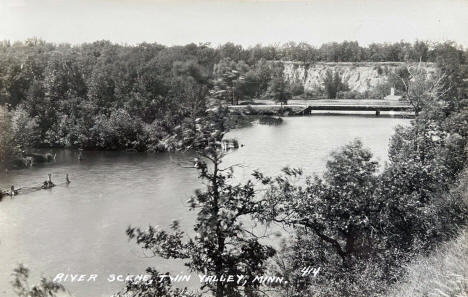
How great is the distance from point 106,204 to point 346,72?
81368 millimetres

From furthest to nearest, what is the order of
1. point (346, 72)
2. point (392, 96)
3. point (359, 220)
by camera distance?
1. point (346, 72)
2. point (392, 96)
3. point (359, 220)

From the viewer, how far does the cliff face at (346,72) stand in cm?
9289

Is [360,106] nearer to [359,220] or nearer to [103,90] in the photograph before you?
[103,90]

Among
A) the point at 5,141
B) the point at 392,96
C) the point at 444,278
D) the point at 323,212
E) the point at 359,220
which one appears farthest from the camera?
the point at 392,96

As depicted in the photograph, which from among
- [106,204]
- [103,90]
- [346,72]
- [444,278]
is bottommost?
[106,204]

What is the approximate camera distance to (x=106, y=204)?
24.6m

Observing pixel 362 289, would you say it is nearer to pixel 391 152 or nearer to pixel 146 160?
pixel 391 152

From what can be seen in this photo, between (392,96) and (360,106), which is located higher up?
(392,96)

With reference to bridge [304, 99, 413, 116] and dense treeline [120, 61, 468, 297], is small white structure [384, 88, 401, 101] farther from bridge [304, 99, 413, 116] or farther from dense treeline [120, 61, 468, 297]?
dense treeline [120, 61, 468, 297]

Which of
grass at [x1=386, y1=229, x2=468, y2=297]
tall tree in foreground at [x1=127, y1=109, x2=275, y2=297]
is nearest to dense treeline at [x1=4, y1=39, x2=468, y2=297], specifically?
tall tree in foreground at [x1=127, y1=109, x2=275, y2=297]

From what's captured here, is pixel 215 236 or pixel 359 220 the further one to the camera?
pixel 359 220

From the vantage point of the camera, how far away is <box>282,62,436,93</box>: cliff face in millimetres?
92887

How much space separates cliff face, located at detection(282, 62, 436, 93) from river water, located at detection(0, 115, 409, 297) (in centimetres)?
5399

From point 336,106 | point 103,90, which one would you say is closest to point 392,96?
point 336,106
